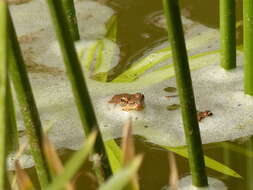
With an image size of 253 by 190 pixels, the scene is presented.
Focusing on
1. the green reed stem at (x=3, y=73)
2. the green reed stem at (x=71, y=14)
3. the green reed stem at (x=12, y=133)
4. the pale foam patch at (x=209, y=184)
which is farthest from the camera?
the green reed stem at (x=71, y=14)

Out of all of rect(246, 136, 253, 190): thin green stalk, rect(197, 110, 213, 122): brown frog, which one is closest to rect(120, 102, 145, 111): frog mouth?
rect(197, 110, 213, 122): brown frog

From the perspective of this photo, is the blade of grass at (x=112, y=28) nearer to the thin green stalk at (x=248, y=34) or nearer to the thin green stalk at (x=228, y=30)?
the thin green stalk at (x=228, y=30)

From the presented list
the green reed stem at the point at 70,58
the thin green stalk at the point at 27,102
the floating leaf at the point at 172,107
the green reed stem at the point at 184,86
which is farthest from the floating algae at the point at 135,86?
the green reed stem at the point at 70,58

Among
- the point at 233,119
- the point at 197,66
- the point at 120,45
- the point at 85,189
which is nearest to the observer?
the point at 85,189

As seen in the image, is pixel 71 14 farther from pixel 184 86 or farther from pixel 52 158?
pixel 52 158

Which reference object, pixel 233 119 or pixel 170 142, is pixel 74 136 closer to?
pixel 170 142

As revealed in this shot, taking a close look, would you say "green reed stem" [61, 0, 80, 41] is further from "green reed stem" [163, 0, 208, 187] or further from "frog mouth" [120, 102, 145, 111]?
"green reed stem" [163, 0, 208, 187]

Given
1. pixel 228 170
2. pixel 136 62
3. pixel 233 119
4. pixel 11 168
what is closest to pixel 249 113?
pixel 233 119
